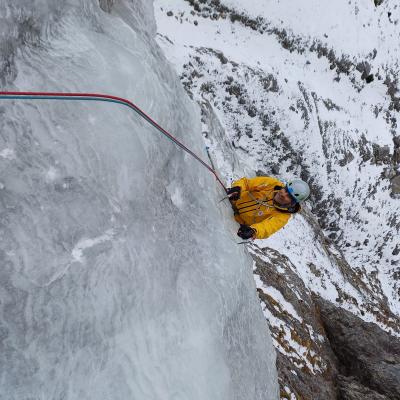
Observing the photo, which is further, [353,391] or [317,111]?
[317,111]

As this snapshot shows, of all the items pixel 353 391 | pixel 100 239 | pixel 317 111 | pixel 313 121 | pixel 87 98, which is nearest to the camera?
pixel 100 239

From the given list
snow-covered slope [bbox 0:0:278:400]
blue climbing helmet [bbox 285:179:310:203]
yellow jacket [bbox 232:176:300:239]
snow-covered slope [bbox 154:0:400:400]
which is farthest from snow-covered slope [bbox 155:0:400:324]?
snow-covered slope [bbox 0:0:278:400]

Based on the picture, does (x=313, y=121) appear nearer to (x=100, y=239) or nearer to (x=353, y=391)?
(x=353, y=391)

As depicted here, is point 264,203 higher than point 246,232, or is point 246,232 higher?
point 264,203

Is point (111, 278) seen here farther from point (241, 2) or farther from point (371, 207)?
point (241, 2)

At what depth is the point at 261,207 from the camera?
541 centimetres

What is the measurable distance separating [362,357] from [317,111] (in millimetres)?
11205

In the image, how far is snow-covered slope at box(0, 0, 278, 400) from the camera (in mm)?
2521

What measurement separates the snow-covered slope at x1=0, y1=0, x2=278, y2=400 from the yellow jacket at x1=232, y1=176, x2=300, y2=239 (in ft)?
3.94

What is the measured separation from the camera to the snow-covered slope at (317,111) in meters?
13.5

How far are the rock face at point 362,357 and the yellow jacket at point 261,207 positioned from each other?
12.5 feet

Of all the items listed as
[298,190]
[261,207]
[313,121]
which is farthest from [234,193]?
[313,121]

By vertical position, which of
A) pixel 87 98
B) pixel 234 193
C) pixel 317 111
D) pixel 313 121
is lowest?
pixel 313 121

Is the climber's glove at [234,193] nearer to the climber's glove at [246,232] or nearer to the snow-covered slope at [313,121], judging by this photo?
the climber's glove at [246,232]
